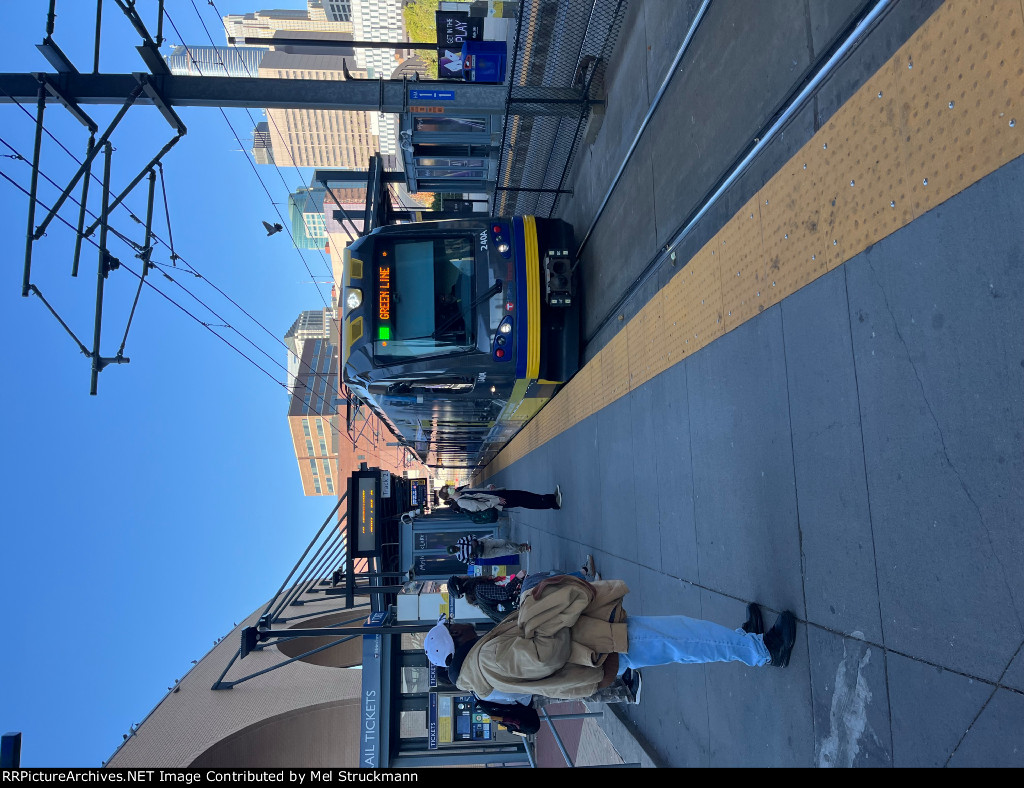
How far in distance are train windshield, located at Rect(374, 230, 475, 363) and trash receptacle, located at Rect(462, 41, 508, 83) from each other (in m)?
2.42

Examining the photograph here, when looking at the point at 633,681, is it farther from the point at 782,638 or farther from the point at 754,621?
the point at 782,638

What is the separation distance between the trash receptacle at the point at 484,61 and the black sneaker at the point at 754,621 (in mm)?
7956

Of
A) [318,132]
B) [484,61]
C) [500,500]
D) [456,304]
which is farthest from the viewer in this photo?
[318,132]

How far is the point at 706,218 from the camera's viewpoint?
5.75 metres

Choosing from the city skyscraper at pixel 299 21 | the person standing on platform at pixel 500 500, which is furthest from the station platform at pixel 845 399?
the city skyscraper at pixel 299 21

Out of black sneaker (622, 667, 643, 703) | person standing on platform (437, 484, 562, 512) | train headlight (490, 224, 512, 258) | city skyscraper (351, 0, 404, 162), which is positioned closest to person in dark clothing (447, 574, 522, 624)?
→ person standing on platform (437, 484, 562, 512)

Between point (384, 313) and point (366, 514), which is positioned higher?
point (384, 313)

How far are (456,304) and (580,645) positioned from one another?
19.6 feet

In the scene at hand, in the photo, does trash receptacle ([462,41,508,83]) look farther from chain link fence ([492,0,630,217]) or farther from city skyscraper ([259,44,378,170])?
city skyscraper ([259,44,378,170])

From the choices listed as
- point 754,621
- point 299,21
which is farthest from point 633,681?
point 299,21

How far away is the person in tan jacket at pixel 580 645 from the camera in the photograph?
161 inches

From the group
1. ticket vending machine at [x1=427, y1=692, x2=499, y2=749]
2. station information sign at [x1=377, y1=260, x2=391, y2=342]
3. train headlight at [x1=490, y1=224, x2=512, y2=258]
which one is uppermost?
train headlight at [x1=490, y1=224, x2=512, y2=258]

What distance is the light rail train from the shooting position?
902cm

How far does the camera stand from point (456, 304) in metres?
9.24
